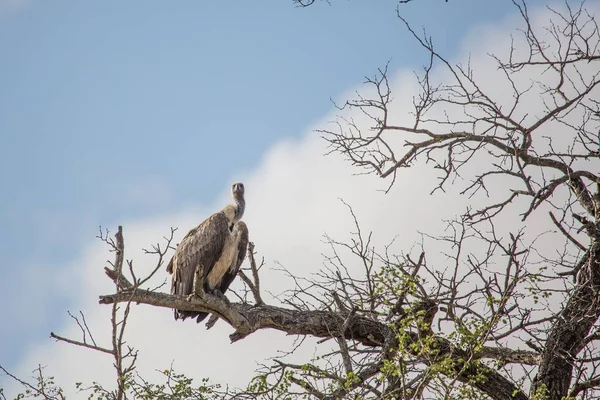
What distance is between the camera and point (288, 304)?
30.7ft

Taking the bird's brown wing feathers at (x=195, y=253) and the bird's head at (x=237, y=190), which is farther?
the bird's head at (x=237, y=190)

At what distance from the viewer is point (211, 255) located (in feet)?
35.8

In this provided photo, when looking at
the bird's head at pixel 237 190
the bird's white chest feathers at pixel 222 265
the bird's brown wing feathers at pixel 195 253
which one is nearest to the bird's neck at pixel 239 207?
the bird's head at pixel 237 190

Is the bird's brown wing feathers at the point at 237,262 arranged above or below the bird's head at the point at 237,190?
below

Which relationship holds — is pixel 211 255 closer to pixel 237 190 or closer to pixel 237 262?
pixel 237 262

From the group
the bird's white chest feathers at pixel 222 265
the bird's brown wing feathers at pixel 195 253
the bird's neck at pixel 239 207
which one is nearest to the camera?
the bird's brown wing feathers at pixel 195 253

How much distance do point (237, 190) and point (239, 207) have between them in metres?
0.33

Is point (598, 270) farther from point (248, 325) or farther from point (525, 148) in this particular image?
point (248, 325)

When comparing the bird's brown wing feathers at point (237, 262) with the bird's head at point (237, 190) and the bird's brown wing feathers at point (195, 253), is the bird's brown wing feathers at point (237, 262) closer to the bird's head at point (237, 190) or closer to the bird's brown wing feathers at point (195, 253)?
the bird's brown wing feathers at point (195, 253)

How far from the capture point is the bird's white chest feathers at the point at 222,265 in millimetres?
10930

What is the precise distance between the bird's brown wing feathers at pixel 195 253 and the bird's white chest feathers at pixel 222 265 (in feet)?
0.19

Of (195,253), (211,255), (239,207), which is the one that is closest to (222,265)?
(211,255)

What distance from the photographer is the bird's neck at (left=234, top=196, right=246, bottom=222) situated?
39.0ft

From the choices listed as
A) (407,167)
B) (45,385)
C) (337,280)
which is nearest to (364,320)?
(337,280)
